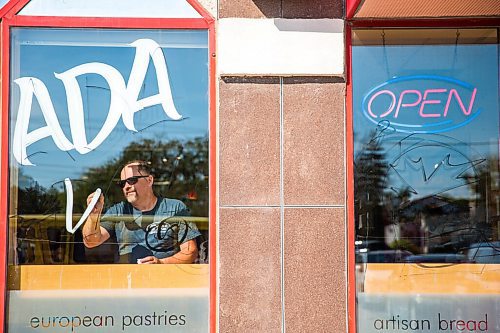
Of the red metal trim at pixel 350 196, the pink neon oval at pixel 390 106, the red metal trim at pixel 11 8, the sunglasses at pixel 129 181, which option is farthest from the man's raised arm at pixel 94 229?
the pink neon oval at pixel 390 106

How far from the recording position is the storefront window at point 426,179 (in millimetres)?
7145

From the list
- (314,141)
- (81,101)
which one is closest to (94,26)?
(81,101)

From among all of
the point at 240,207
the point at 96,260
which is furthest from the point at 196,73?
the point at 96,260

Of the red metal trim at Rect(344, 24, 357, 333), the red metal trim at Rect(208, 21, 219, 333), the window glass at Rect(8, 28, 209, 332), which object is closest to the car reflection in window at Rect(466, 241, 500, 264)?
the red metal trim at Rect(344, 24, 357, 333)

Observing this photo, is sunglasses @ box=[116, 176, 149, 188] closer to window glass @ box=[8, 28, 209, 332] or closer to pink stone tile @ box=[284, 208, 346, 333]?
window glass @ box=[8, 28, 209, 332]

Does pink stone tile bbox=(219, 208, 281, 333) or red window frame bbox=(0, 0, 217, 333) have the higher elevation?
red window frame bbox=(0, 0, 217, 333)

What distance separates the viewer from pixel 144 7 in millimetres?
7262

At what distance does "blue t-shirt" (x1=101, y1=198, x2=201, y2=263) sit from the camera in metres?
7.12

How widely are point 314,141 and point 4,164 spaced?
271 centimetres

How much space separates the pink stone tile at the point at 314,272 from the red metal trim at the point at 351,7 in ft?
5.71

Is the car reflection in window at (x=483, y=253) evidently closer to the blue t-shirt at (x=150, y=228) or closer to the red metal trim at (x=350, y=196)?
the red metal trim at (x=350, y=196)

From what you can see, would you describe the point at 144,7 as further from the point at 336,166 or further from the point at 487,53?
the point at 487,53

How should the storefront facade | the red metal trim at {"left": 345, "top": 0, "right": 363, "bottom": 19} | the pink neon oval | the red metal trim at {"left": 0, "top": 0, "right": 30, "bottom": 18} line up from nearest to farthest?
1. the red metal trim at {"left": 345, "top": 0, "right": 363, "bottom": 19}
2. the storefront facade
3. the red metal trim at {"left": 0, "top": 0, "right": 30, "bottom": 18}
4. the pink neon oval

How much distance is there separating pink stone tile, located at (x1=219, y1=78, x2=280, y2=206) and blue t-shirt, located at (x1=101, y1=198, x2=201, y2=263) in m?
0.44
